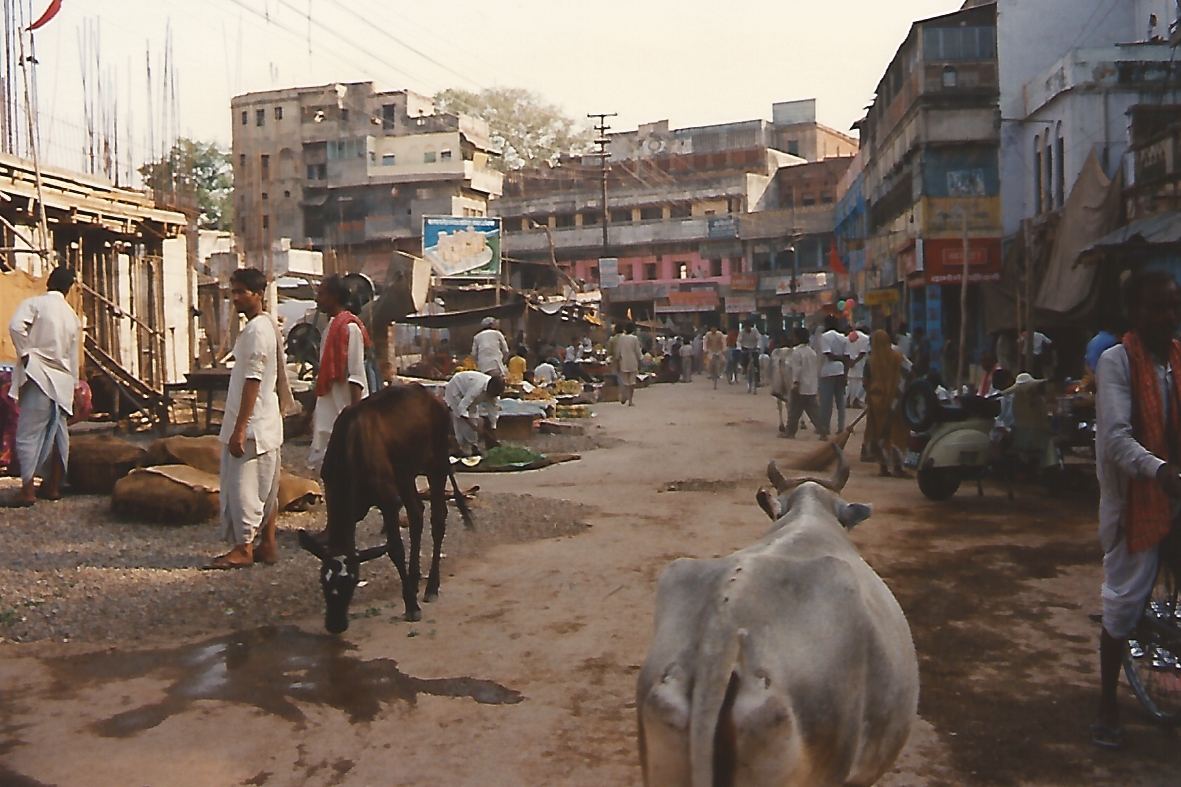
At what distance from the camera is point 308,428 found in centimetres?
1469

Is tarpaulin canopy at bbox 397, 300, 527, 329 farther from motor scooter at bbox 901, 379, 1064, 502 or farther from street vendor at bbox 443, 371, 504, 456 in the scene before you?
motor scooter at bbox 901, 379, 1064, 502

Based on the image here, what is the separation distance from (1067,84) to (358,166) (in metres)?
39.9

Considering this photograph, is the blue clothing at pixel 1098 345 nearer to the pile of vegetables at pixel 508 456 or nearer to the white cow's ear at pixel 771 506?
the pile of vegetables at pixel 508 456

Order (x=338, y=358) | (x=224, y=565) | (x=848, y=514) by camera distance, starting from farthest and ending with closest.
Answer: (x=338, y=358) → (x=224, y=565) → (x=848, y=514)

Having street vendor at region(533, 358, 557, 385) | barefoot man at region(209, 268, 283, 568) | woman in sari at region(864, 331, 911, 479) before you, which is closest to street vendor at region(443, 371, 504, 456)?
Result: woman in sari at region(864, 331, 911, 479)

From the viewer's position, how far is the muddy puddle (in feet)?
15.6

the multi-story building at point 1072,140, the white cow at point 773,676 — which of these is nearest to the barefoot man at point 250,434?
the white cow at point 773,676

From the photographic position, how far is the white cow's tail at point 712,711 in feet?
8.16

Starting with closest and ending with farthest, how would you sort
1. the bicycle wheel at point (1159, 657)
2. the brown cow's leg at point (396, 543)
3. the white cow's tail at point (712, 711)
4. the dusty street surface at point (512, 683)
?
the white cow's tail at point (712, 711) < the dusty street surface at point (512, 683) < the bicycle wheel at point (1159, 657) < the brown cow's leg at point (396, 543)

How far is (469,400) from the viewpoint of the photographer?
1290cm

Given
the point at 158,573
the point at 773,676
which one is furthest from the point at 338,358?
the point at 773,676

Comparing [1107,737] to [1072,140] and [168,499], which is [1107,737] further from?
[1072,140]

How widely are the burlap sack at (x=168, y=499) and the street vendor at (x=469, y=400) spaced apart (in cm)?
410

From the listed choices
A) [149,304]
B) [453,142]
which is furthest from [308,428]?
[453,142]
